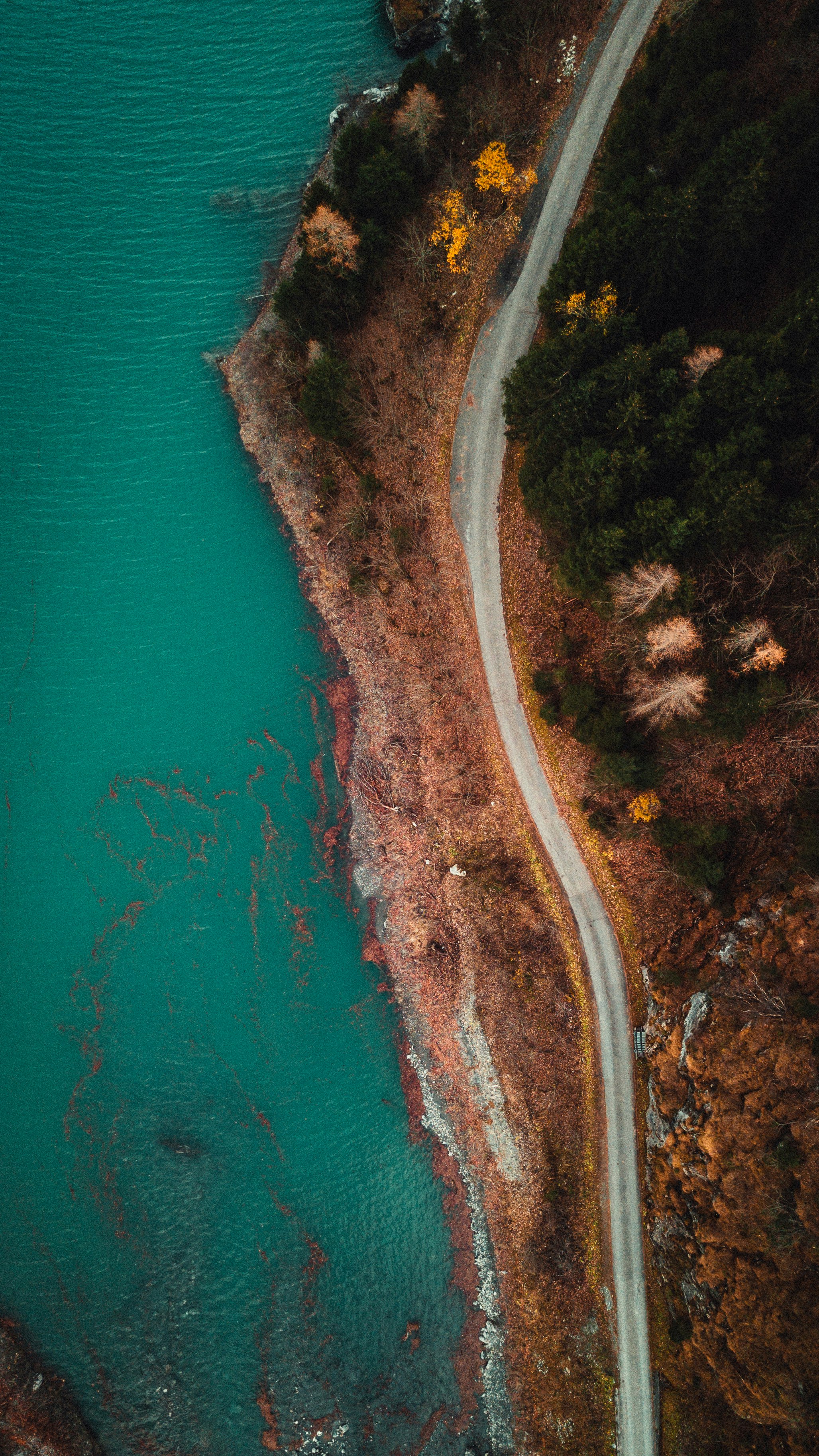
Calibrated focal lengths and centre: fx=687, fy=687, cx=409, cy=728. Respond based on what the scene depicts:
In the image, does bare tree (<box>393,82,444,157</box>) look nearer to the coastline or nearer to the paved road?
the paved road

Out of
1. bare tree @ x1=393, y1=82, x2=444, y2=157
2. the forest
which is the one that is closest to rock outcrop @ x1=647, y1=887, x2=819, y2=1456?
the forest

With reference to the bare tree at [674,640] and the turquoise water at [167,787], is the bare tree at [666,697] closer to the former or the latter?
the bare tree at [674,640]

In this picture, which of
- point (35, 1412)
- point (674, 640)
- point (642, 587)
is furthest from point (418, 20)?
point (35, 1412)

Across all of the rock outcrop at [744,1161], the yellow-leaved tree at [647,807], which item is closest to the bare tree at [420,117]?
the yellow-leaved tree at [647,807]

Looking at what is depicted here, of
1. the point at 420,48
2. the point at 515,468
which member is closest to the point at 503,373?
the point at 515,468

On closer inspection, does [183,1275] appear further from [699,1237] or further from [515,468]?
[515,468]

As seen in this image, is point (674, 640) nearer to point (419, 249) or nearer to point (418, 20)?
point (419, 249)
